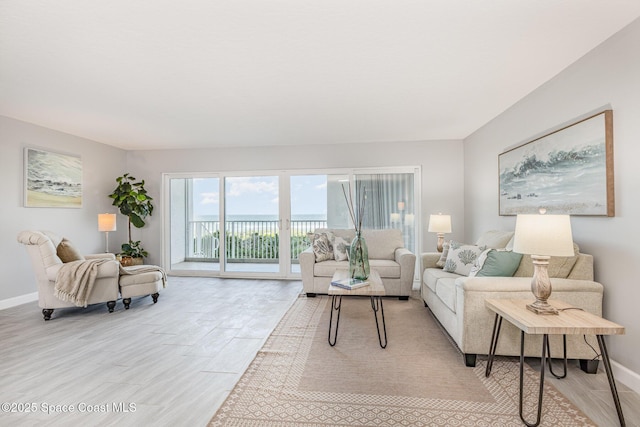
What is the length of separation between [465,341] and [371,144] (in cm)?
368

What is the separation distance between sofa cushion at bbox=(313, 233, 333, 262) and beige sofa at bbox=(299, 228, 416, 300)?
59 millimetres

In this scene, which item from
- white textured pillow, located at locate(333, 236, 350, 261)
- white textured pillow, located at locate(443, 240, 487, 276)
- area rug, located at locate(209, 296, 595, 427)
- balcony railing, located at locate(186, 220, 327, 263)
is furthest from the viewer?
balcony railing, located at locate(186, 220, 327, 263)

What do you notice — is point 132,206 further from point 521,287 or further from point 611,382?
point 611,382

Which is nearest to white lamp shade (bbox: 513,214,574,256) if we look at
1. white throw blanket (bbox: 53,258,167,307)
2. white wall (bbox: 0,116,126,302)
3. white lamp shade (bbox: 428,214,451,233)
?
white lamp shade (bbox: 428,214,451,233)

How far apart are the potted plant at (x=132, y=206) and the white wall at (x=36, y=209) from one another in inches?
11.7

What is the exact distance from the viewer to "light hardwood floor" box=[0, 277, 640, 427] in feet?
5.77

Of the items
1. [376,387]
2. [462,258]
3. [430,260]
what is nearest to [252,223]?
[430,260]

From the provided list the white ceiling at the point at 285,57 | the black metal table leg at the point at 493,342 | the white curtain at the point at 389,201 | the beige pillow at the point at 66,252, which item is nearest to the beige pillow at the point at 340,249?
the white curtain at the point at 389,201

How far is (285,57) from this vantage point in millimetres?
2352

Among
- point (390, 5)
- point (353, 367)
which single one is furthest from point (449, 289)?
point (390, 5)

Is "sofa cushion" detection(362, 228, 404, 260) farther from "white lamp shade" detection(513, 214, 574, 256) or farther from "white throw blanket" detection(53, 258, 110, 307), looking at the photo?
"white throw blanket" detection(53, 258, 110, 307)

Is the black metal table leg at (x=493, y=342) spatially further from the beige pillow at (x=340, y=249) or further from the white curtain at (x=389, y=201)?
the white curtain at (x=389, y=201)

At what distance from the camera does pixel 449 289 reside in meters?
2.68

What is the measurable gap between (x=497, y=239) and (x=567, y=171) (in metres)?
0.89
